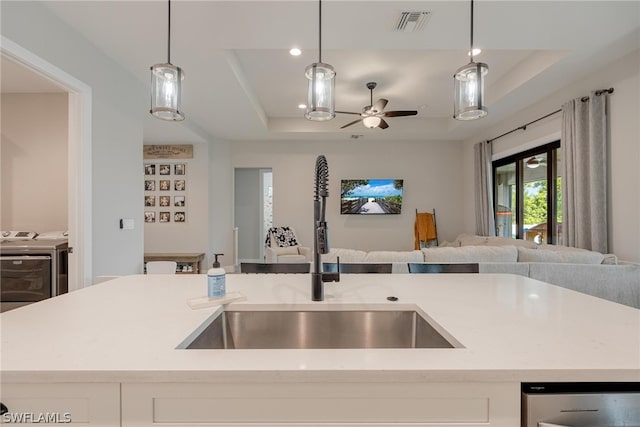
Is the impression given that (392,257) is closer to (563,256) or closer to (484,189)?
(563,256)

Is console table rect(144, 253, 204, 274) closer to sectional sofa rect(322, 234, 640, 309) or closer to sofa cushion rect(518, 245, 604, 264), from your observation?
sectional sofa rect(322, 234, 640, 309)

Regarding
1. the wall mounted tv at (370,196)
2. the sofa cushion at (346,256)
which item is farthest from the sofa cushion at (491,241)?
the sofa cushion at (346,256)

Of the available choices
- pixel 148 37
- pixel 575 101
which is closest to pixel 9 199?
pixel 148 37

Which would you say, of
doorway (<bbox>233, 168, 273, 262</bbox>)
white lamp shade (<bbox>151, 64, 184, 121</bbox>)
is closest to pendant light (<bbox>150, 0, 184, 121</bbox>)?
white lamp shade (<bbox>151, 64, 184, 121</bbox>)

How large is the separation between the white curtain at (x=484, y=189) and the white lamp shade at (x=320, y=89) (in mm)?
4423

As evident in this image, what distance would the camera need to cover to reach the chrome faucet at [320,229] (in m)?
1.10

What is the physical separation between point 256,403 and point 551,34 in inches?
124

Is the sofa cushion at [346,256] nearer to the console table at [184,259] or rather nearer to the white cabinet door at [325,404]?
the white cabinet door at [325,404]

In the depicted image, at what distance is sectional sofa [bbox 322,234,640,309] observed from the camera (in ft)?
8.46

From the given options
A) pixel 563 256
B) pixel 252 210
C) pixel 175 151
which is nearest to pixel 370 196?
pixel 252 210

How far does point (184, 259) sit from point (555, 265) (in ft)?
16.2

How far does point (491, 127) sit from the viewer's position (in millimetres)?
5008

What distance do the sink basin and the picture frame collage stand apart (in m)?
4.82

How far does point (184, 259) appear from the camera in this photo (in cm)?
504
